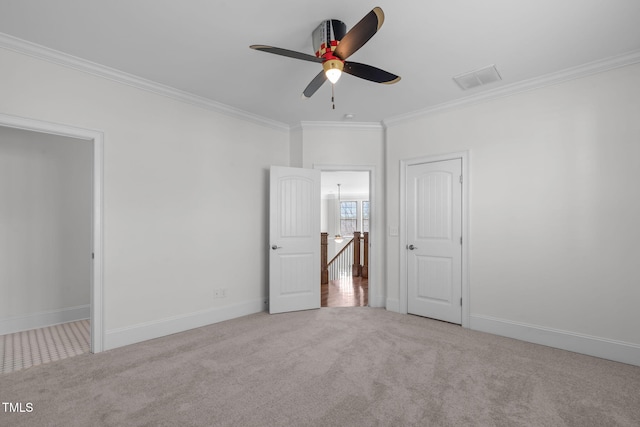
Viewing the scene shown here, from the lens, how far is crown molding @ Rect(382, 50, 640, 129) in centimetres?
295

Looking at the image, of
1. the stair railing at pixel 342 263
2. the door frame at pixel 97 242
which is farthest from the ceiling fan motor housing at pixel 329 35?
the stair railing at pixel 342 263

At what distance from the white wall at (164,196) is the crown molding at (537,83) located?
7.96 feet

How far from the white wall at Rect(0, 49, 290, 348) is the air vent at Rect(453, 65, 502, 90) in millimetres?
2733

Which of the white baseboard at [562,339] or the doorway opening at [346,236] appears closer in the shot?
the white baseboard at [562,339]

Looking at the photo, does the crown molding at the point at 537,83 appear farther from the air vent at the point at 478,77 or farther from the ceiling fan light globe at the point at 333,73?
the ceiling fan light globe at the point at 333,73

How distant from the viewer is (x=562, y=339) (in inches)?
127

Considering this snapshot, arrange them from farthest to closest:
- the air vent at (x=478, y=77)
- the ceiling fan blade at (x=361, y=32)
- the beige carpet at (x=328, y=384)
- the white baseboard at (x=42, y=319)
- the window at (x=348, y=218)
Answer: the window at (x=348, y=218)
the white baseboard at (x=42, y=319)
the air vent at (x=478, y=77)
the beige carpet at (x=328, y=384)
the ceiling fan blade at (x=361, y=32)

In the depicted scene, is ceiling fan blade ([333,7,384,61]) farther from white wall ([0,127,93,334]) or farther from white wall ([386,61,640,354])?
white wall ([0,127,93,334])

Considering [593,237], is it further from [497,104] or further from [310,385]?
[310,385]

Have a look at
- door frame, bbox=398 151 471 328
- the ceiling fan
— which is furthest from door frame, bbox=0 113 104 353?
door frame, bbox=398 151 471 328

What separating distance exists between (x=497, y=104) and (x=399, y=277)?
8.25ft

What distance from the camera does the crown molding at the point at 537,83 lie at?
9.67 ft

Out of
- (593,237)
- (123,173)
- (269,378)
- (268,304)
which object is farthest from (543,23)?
(268,304)

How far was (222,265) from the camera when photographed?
421 cm
